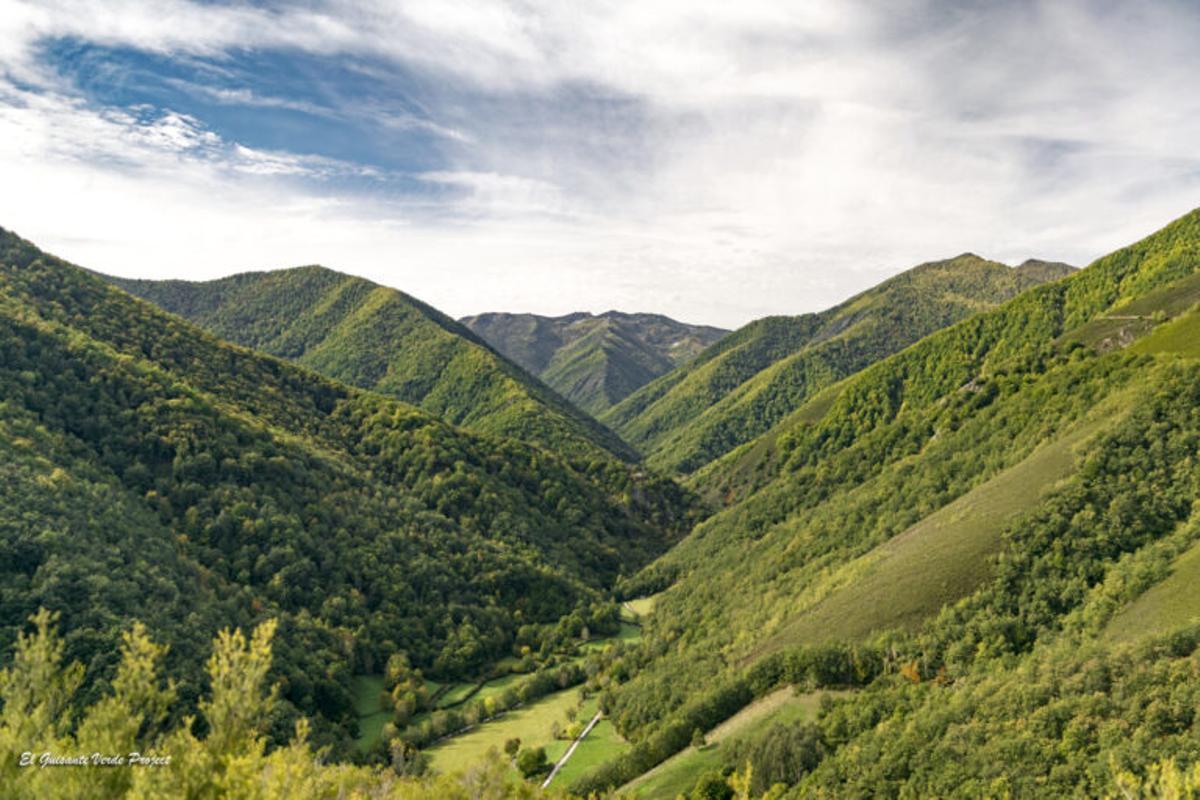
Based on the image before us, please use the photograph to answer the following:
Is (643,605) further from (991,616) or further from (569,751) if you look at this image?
(991,616)

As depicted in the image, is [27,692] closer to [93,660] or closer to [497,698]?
[93,660]

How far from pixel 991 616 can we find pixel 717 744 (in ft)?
135

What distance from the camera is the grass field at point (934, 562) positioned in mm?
92375

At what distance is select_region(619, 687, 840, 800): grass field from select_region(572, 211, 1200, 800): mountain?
62 centimetres

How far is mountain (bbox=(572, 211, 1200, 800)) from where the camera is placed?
2299 inches

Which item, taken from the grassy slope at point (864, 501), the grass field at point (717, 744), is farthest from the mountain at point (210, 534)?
the grass field at point (717, 744)

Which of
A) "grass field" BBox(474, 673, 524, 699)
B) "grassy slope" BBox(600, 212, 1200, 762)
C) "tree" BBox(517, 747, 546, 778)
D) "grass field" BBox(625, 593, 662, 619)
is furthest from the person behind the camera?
"grass field" BBox(625, 593, 662, 619)

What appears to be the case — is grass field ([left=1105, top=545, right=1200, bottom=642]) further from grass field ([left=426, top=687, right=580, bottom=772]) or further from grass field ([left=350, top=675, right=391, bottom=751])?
grass field ([left=350, top=675, right=391, bottom=751])

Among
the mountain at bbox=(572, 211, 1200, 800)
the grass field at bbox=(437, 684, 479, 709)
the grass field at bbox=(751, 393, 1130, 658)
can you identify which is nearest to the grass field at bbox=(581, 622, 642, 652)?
the mountain at bbox=(572, 211, 1200, 800)

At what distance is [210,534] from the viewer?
13050cm

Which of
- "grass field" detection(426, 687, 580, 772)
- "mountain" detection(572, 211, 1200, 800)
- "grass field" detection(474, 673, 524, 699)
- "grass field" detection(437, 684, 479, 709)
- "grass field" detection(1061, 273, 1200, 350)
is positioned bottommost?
"grass field" detection(437, 684, 479, 709)

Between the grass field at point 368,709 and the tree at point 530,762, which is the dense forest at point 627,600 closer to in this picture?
the tree at point 530,762

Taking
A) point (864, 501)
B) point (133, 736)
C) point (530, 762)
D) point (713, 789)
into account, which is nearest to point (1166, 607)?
point (713, 789)

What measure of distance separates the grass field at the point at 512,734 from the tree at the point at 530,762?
5.71 metres
